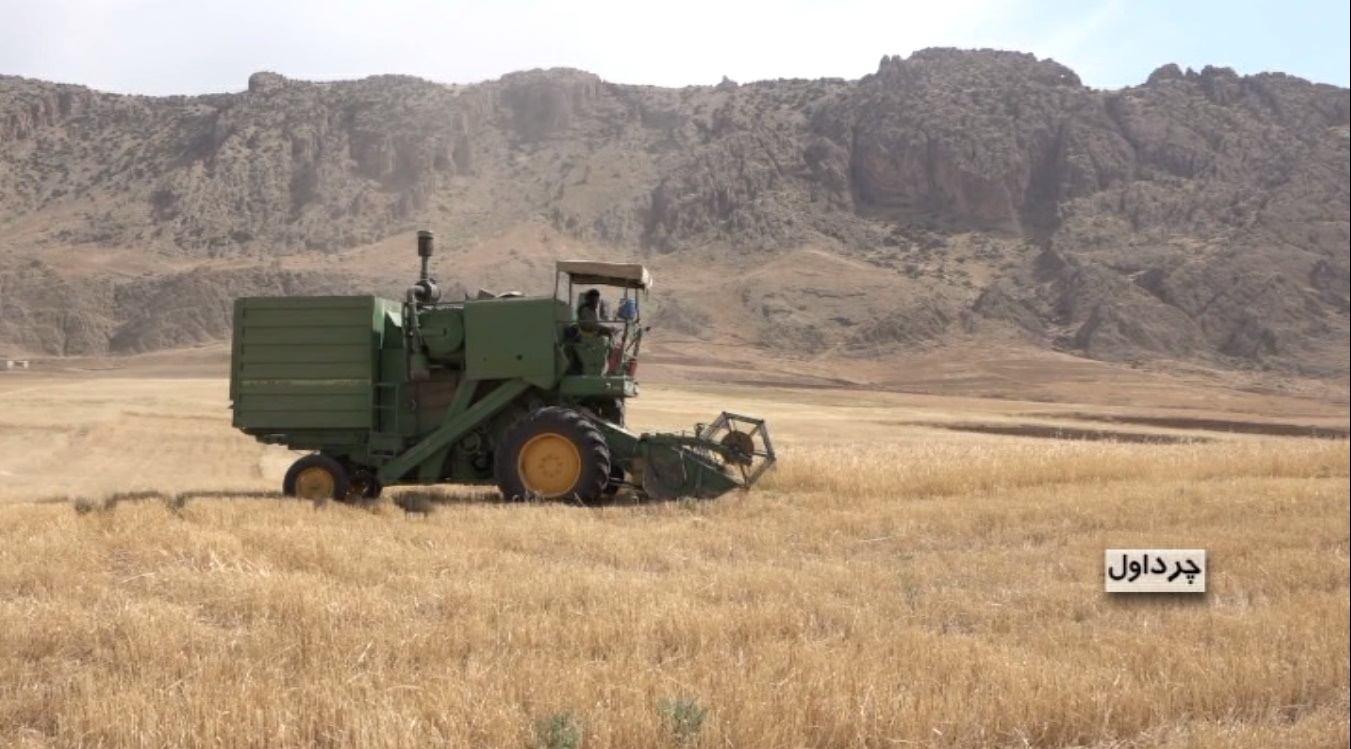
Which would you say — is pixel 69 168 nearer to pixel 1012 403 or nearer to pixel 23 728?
pixel 23 728

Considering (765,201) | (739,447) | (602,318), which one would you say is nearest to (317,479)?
(602,318)

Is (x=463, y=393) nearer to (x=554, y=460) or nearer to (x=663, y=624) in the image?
(x=554, y=460)

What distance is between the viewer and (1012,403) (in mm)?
56594

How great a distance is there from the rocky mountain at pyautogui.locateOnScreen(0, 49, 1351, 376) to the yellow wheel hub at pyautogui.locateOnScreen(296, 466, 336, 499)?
149 inches

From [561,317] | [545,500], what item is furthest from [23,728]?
[561,317]

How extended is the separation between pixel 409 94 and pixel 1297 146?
11528 centimetres

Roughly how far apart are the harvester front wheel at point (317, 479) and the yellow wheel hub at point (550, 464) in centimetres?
237

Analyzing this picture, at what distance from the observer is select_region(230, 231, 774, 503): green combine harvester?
45.9 ft

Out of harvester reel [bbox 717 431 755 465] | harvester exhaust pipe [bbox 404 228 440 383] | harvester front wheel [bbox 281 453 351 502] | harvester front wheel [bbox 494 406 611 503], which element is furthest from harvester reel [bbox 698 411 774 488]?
harvester front wheel [bbox 281 453 351 502]

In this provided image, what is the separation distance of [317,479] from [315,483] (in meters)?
0.06

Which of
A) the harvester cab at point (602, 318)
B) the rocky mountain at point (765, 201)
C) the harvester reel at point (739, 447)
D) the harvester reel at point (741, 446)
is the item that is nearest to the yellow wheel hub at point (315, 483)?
the harvester cab at point (602, 318)

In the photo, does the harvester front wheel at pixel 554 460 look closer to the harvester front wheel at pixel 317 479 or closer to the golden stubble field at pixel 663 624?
the golden stubble field at pixel 663 624

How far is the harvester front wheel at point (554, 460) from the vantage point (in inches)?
544

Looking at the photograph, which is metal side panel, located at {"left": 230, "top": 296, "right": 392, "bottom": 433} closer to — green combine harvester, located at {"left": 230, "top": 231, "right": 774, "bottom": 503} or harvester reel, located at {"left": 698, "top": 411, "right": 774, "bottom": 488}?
green combine harvester, located at {"left": 230, "top": 231, "right": 774, "bottom": 503}
